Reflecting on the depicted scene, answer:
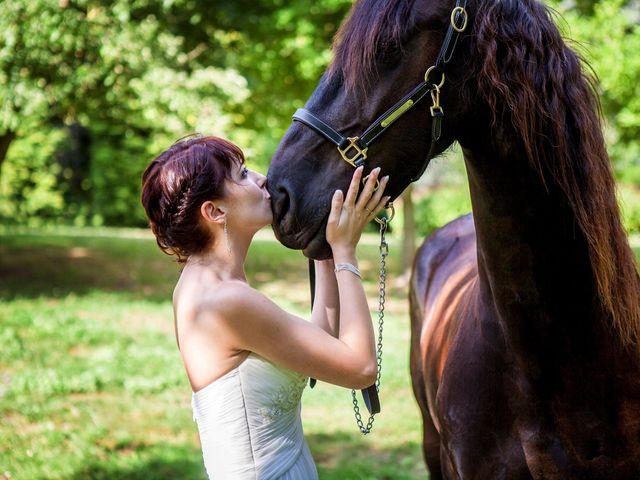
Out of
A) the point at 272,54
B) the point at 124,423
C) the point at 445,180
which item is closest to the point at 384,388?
the point at 124,423

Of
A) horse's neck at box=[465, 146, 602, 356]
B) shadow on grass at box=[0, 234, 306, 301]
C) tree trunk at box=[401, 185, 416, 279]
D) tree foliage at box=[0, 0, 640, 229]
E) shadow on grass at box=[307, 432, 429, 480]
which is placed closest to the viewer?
horse's neck at box=[465, 146, 602, 356]

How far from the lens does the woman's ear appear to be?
2057 millimetres

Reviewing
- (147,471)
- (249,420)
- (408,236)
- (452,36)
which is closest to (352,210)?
(452,36)

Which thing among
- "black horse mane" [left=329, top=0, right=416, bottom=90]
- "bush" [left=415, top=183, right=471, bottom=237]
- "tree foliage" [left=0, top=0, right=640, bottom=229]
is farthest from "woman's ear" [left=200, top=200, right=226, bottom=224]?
"bush" [left=415, top=183, right=471, bottom=237]

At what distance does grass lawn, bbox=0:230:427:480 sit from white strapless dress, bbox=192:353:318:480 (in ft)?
8.71

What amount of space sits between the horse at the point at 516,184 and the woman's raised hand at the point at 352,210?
4 cm

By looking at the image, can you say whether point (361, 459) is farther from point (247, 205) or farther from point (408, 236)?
point (408, 236)

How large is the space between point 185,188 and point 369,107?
58cm

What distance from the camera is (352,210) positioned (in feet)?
6.57

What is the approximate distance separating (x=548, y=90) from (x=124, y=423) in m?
4.72

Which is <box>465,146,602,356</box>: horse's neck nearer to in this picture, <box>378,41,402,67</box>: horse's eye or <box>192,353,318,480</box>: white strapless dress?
<box>378,41,402,67</box>: horse's eye

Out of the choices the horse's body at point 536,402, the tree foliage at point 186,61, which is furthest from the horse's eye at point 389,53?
the tree foliage at point 186,61

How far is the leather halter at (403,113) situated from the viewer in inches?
75.7

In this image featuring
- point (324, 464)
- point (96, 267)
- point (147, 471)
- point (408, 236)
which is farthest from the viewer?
point (96, 267)
